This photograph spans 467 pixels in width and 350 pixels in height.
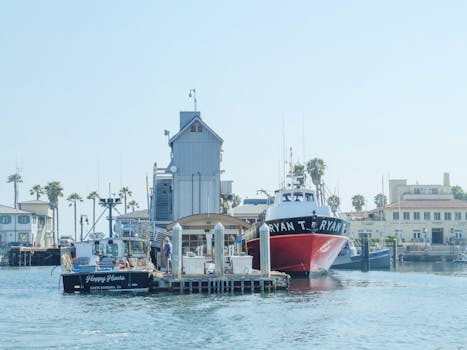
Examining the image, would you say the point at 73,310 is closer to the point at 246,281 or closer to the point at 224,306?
the point at 224,306

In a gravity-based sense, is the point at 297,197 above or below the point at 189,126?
below

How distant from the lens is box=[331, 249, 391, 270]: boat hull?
81.5 metres

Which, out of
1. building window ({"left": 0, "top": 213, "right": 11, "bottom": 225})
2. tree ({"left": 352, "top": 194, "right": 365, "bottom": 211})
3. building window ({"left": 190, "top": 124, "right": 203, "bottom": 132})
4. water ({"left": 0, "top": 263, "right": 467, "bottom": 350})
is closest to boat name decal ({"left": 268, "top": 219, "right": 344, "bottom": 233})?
water ({"left": 0, "top": 263, "right": 467, "bottom": 350})

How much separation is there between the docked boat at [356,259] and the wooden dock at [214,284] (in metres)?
39.2

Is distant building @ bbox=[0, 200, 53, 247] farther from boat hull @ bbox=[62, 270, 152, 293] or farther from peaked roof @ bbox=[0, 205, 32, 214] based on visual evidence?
boat hull @ bbox=[62, 270, 152, 293]

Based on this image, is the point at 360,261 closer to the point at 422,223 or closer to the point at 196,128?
the point at 196,128

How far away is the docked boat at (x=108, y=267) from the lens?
42.7 meters

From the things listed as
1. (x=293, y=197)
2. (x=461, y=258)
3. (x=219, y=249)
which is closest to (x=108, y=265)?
(x=219, y=249)

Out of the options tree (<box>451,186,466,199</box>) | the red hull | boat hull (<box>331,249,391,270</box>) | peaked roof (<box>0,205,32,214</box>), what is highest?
tree (<box>451,186,466,199</box>)

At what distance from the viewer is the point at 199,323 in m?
31.5

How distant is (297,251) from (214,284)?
47.0ft

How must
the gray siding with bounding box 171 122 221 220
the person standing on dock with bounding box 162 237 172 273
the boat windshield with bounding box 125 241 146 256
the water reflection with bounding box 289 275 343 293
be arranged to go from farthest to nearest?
the gray siding with bounding box 171 122 221 220, the boat windshield with bounding box 125 241 146 256, the water reflection with bounding box 289 275 343 293, the person standing on dock with bounding box 162 237 172 273

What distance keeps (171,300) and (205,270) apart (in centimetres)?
510

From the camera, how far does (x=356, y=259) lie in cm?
8194
